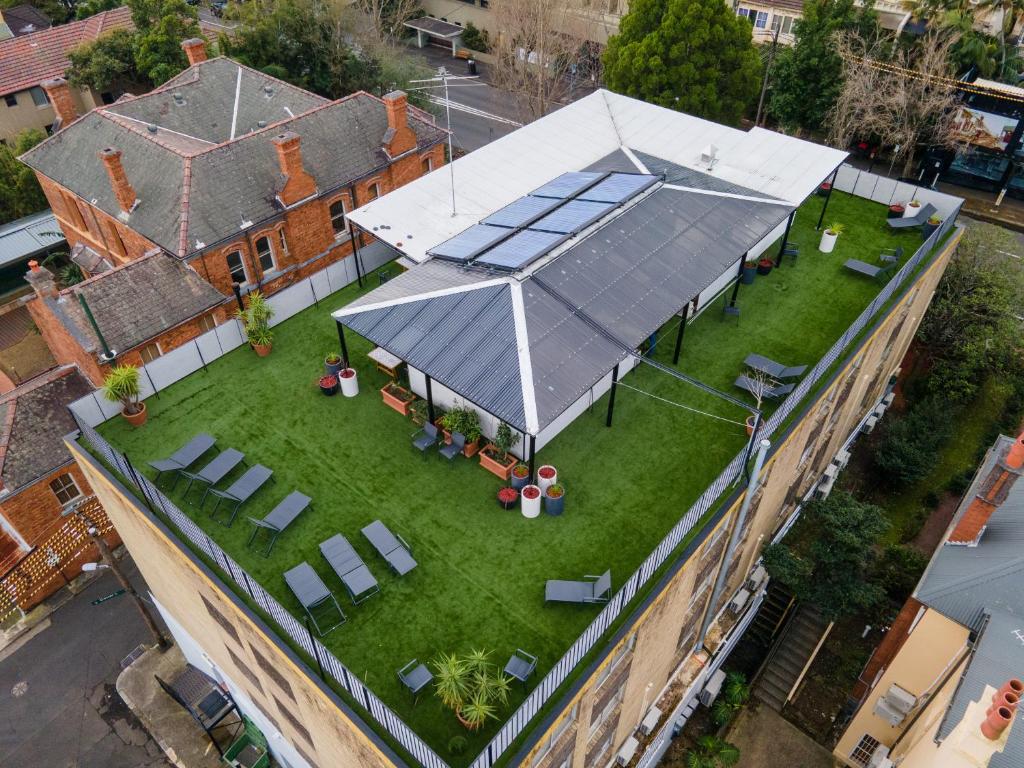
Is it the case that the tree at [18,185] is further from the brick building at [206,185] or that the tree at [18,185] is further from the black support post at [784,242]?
the black support post at [784,242]

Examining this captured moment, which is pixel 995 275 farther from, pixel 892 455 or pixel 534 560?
pixel 534 560

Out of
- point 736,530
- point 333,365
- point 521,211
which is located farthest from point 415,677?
point 521,211

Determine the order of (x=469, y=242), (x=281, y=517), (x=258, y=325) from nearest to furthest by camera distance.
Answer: (x=281, y=517)
(x=469, y=242)
(x=258, y=325)

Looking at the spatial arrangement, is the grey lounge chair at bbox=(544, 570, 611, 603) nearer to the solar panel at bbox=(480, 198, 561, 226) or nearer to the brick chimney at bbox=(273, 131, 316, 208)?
the solar panel at bbox=(480, 198, 561, 226)

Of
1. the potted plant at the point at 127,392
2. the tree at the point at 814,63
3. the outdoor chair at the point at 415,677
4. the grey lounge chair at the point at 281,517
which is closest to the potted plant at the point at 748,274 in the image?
the grey lounge chair at the point at 281,517

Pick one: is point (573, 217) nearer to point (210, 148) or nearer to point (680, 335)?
point (680, 335)

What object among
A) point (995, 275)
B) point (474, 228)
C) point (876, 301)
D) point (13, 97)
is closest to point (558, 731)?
point (474, 228)
